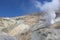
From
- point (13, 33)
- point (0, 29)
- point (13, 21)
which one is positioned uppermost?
point (13, 21)

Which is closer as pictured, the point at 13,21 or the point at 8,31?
the point at 8,31

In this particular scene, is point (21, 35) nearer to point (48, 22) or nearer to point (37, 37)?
point (37, 37)

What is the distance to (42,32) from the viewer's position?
641 cm

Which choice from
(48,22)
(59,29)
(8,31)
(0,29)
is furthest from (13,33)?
(59,29)

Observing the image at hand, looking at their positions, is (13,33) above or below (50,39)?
above

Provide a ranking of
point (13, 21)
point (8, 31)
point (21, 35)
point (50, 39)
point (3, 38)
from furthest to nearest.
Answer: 1. point (13, 21)
2. point (8, 31)
3. point (21, 35)
4. point (3, 38)
5. point (50, 39)

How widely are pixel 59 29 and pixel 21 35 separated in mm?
1620

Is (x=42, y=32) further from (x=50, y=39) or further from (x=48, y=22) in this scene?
(x=48, y=22)

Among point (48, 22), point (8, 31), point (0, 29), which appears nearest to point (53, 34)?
point (48, 22)

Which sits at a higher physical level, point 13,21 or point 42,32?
point 13,21

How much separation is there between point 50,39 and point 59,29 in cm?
62

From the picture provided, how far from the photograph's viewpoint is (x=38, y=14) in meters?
8.44

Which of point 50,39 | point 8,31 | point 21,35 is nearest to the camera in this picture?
point 50,39

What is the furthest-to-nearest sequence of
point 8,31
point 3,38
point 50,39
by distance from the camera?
1. point 8,31
2. point 3,38
3. point 50,39
